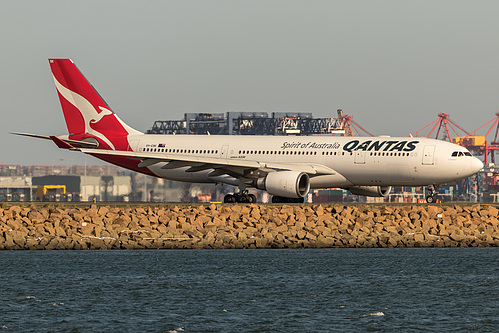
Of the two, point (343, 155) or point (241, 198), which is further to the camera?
point (241, 198)

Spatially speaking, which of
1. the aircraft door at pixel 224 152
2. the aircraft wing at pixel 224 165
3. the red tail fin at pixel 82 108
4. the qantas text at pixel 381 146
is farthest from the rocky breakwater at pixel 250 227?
the red tail fin at pixel 82 108

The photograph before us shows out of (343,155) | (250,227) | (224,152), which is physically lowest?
(250,227)

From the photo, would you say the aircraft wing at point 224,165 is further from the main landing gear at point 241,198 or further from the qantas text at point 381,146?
the qantas text at point 381,146

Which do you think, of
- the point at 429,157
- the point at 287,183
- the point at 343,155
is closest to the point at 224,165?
the point at 287,183

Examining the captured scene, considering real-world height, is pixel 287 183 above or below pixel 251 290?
above

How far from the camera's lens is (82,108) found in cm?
5706

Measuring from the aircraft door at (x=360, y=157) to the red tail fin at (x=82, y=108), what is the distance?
14.7 meters

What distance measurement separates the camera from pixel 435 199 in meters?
51.5

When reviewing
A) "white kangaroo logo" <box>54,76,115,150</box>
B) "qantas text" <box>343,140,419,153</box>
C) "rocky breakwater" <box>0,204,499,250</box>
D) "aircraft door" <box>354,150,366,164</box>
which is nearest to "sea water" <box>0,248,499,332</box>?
"rocky breakwater" <box>0,204,499,250</box>

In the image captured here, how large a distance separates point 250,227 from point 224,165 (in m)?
8.18

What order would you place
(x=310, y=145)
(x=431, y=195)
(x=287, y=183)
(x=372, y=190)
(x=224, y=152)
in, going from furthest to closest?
(x=224, y=152) < (x=372, y=190) < (x=310, y=145) < (x=431, y=195) < (x=287, y=183)

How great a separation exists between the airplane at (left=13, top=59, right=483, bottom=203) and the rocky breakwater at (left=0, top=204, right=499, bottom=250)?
11.2ft

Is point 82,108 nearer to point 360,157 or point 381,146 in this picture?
point 360,157

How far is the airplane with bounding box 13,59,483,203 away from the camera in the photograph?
48.9m
